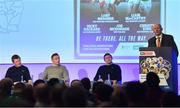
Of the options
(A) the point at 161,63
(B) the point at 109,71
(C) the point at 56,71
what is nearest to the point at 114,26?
(B) the point at 109,71

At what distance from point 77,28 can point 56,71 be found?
1.02 meters

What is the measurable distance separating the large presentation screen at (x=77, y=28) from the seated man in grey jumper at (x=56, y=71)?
1.91 feet

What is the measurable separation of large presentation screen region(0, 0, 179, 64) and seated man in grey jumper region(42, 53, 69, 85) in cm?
58

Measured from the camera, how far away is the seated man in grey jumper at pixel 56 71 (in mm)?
8031

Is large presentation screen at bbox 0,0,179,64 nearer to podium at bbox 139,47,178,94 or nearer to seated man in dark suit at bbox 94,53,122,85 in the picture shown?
seated man in dark suit at bbox 94,53,122,85

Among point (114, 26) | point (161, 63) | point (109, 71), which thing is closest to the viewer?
point (161, 63)

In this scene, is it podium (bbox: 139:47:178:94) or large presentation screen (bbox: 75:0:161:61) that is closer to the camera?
podium (bbox: 139:47:178:94)

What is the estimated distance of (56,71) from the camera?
26.5ft

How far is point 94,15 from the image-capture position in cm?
862

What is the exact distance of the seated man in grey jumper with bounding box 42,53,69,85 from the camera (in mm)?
8031

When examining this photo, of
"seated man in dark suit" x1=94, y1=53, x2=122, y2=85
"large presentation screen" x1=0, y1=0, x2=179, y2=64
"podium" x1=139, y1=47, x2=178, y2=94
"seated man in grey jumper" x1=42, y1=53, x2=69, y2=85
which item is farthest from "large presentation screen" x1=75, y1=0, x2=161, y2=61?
"podium" x1=139, y1=47, x2=178, y2=94

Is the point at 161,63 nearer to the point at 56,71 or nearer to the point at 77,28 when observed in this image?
the point at 56,71

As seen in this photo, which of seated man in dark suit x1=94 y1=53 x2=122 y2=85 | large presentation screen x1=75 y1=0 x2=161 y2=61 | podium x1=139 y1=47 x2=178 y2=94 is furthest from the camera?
large presentation screen x1=75 y1=0 x2=161 y2=61

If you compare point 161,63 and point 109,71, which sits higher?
point 161,63
